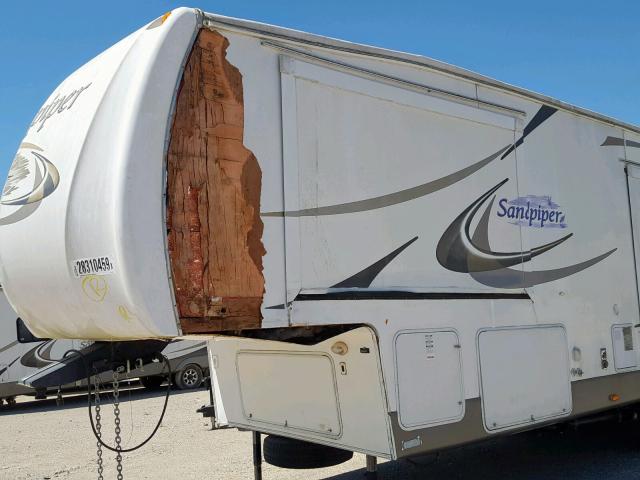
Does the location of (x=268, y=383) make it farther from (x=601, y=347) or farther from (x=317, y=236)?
(x=601, y=347)

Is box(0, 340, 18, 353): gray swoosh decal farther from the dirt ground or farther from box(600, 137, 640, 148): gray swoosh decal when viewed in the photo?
box(600, 137, 640, 148): gray swoosh decal

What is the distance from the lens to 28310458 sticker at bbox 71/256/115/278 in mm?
3484

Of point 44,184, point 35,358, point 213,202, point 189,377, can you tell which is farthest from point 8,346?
point 213,202

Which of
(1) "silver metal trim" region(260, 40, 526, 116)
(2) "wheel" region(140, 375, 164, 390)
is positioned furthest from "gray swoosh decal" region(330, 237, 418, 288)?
(2) "wheel" region(140, 375, 164, 390)

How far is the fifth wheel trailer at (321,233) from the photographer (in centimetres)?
361

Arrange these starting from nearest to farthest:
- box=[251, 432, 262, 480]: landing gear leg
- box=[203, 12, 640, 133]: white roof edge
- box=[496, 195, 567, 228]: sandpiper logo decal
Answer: box=[203, 12, 640, 133]: white roof edge < box=[496, 195, 567, 228]: sandpiper logo decal < box=[251, 432, 262, 480]: landing gear leg

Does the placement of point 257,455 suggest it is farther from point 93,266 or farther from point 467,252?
point 93,266

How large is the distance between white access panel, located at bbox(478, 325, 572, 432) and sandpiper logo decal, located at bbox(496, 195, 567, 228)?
2.67 feet

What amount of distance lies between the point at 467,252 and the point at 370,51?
1.52 meters

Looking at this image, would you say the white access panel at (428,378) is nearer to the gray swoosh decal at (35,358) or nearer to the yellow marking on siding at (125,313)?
the yellow marking on siding at (125,313)

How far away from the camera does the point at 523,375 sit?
5035mm

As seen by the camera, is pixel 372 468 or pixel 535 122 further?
pixel 535 122

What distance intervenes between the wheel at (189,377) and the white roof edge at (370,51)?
1186 cm

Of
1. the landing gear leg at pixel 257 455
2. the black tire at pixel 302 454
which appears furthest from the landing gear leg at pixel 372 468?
the landing gear leg at pixel 257 455
